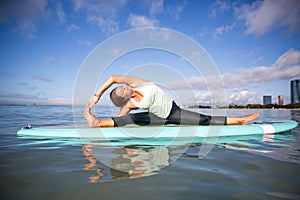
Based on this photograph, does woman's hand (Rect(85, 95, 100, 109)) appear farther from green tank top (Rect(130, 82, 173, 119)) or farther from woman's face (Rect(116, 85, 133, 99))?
green tank top (Rect(130, 82, 173, 119))

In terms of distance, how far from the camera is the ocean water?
147 centimetres

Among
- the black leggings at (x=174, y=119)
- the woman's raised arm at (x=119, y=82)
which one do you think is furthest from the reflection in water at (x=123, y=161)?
the black leggings at (x=174, y=119)

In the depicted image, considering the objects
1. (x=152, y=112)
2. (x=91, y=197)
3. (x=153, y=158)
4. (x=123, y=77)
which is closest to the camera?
(x=91, y=197)

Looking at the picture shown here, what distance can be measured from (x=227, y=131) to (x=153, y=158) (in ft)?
8.09

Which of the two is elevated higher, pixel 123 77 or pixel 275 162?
pixel 123 77

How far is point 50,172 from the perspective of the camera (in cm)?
189

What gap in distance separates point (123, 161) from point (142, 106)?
1.52m

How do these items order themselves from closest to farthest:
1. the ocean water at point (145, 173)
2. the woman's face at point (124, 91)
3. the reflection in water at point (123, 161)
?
1. the ocean water at point (145, 173)
2. the reflection in water at point (123, 161)
3. the woman's face at point (124, 91)

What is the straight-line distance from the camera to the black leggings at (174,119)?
421 cm

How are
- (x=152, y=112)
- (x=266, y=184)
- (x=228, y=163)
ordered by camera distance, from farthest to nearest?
1. (x=152, y=112)
2. (x=228, y=163)
3. (x=266, y=184)

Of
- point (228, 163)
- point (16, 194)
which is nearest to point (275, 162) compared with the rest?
point (228, 163)

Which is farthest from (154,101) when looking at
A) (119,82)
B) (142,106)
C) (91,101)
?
(91,101)

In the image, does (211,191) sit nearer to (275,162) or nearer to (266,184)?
(266,184)

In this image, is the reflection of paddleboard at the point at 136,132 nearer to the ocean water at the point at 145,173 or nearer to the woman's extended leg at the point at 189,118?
the woman's extended leg at the point at 189,118
